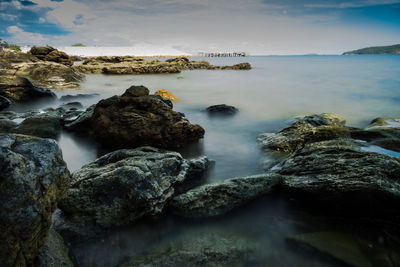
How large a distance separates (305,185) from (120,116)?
457 cm

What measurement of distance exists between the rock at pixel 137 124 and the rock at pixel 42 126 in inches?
61.9

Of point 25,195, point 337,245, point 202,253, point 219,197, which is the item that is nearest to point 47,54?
point 219,197

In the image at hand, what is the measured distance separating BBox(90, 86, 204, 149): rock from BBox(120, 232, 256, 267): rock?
310 centimetres

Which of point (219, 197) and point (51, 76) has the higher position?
point (51, 76)

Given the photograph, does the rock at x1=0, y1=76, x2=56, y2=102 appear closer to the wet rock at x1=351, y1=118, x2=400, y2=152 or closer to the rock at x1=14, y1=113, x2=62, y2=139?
the rock at x1=14, y1=113, x2=62, y2=139

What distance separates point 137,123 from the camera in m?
5.84

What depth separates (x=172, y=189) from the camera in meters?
3.87

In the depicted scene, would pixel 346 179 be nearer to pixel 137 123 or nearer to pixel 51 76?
pixel 137 123

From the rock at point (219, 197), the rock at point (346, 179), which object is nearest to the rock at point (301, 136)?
the rock at point (346, 179)

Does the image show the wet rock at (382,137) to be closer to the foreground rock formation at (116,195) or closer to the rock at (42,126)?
the foreground rock formation at (116,195)

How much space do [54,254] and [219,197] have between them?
2315 mm

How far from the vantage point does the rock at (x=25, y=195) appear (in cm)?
181

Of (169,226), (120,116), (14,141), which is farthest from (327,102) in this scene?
(14,141)

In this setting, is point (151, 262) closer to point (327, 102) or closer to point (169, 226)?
point (169, 226)
